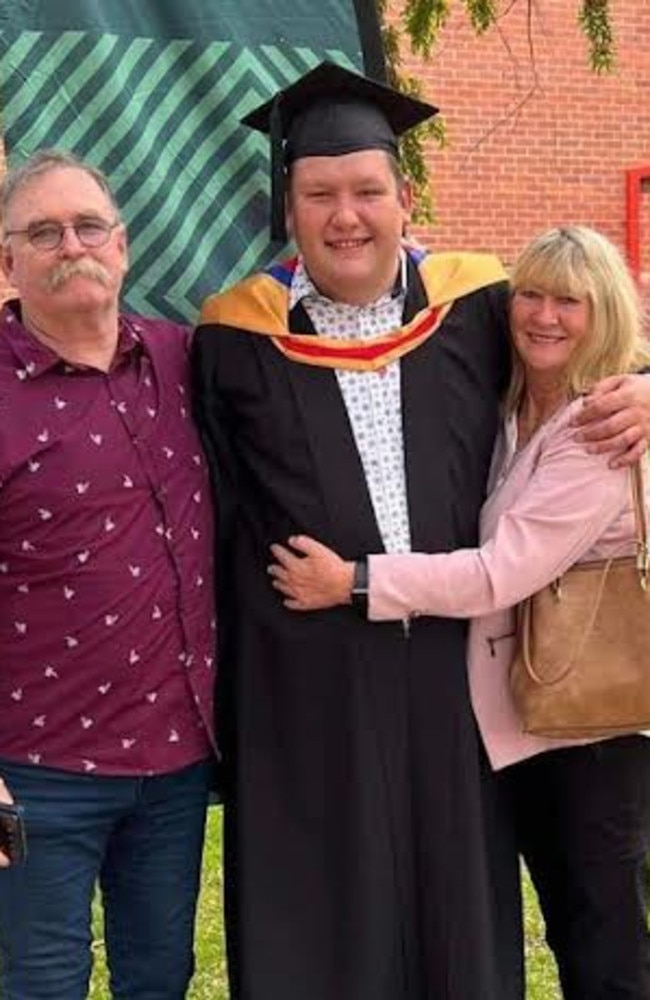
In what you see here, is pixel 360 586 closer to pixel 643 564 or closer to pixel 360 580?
pixel 360 580

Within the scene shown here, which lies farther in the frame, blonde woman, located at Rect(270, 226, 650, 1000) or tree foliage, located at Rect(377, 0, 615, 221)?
tree foliage, located at Rect(377, 0, 615, 221)

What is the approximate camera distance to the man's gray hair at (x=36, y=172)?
2787 millimetres

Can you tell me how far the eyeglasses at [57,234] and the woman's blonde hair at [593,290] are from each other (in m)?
0.82

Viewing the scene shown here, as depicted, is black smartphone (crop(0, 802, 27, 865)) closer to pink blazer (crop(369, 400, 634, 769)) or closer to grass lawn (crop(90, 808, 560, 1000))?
pink blazer (crop(369, 400, 634, 769))

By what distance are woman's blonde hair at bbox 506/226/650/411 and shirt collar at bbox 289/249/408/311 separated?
25 cm

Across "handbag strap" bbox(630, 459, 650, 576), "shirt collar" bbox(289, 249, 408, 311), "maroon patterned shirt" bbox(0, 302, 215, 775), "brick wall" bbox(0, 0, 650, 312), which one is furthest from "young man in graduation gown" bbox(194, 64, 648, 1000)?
"brick wall" bbox(0, 0, 650, 312)

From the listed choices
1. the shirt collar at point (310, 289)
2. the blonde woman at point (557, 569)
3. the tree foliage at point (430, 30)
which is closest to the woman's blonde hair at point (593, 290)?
the blonde woman at point (557, 569)

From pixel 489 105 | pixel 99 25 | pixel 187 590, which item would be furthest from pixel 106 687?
pixel 489 105

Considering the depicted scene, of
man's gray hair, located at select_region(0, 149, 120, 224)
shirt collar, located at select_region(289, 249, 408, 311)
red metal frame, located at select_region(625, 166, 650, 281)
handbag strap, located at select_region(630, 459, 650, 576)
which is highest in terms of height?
red metal frame, located at select_region(625, 166, 650, 281)

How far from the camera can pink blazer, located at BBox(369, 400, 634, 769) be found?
283 cm

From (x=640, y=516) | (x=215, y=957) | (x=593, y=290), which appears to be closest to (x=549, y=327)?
(x=593, y=290)

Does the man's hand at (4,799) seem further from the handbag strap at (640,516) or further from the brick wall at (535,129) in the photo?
the brick wall at (535,129)

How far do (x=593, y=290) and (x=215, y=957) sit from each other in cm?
256

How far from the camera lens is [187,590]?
2846 millimetres
